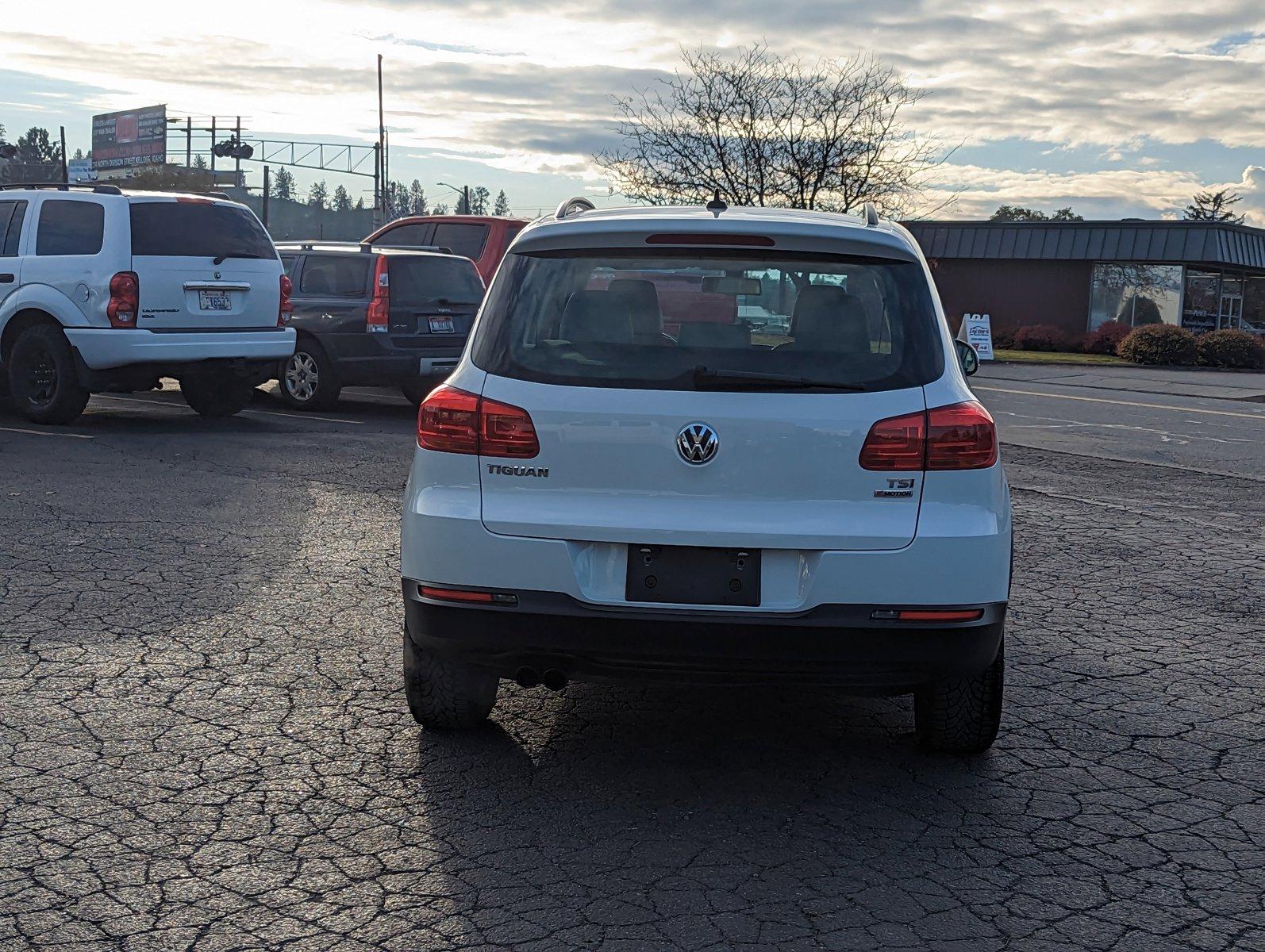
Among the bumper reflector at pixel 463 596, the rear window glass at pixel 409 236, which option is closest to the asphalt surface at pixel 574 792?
the bumper reflector at pixel 463 596

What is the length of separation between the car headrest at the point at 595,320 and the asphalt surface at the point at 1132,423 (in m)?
9.72

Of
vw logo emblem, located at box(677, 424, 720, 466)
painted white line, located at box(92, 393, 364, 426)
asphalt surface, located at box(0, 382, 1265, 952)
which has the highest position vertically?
vw logo emblem, located at box(677, 424, 720, 466)

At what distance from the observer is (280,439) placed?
40.7 ft

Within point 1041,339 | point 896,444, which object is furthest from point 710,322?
point 1041,339

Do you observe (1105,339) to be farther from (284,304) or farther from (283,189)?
(283,189)

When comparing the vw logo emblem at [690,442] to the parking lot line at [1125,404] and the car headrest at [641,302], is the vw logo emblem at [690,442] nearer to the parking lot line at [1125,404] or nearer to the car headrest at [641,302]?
the car headrest at [641,302]

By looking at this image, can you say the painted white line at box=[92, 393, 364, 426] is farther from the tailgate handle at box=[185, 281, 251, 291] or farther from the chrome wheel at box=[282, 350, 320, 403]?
the tailgate handle at box=[185, 281, 251, 291]

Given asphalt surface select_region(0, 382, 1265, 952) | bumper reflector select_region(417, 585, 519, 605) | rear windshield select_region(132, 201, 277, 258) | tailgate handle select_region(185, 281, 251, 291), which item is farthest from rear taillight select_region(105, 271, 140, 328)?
bumper reflector select_region(417, 585, 519, 605)

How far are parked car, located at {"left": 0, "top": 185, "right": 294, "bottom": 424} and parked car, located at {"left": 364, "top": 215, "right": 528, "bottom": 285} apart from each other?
5334mm

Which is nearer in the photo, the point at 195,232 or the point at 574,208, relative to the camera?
the point at 574,208

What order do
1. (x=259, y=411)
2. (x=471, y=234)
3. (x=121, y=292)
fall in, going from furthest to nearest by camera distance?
(x=471, y=234) < (x=259, y=411) < (x=121, y=292)

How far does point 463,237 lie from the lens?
18672 mm

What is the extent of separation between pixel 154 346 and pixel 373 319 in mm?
2663

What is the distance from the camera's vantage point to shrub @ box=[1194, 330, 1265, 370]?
35.2 metres
